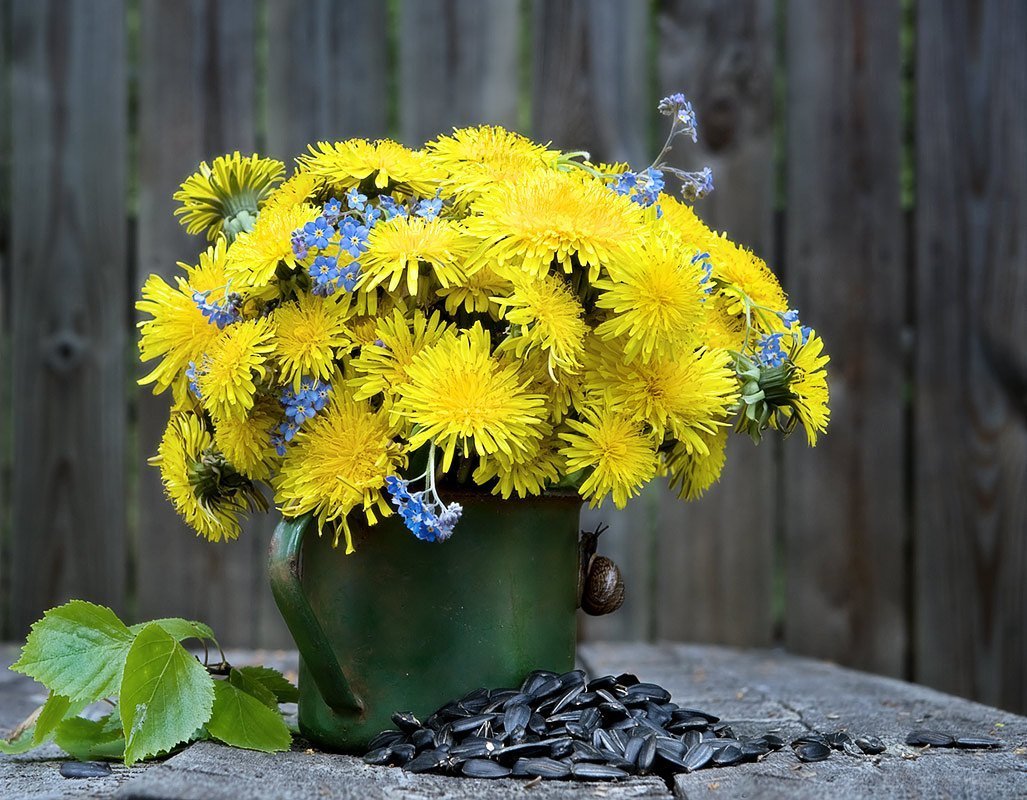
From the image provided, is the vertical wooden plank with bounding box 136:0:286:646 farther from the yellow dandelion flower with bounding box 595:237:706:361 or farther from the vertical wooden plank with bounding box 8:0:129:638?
the yellow dandelion flower with bounding box 595:237:706:361

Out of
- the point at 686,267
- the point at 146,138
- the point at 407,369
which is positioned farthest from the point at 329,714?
the point at 146,138

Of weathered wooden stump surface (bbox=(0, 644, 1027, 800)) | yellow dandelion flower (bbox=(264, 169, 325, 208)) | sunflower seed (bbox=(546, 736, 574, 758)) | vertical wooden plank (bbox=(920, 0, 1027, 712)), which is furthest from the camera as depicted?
vertical wooden plank (bbox=(920, 0, 1027, 712))

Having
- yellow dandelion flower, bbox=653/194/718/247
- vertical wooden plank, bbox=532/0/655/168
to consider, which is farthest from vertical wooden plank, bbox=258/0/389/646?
yellow dandelion flower, bbox=653/194/718/247

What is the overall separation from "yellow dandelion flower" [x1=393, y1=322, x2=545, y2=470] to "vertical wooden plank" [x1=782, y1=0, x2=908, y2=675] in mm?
1167

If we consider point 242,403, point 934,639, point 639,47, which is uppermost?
point 639,47

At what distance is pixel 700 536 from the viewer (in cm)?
205

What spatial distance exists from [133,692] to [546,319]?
18.8 inches

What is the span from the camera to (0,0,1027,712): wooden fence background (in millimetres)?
2041

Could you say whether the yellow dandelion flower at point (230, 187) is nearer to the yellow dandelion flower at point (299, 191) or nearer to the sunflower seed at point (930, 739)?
the yellow dandelion flower at point (299, 191)

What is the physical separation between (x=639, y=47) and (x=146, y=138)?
877mm

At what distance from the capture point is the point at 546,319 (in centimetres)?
97

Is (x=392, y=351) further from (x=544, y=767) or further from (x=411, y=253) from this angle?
(x=544, y=767)

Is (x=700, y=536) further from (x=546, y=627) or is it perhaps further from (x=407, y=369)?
(x=407, y=369)

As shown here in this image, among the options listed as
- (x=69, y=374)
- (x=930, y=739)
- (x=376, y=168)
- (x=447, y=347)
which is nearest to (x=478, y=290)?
(x=447, y=347)
